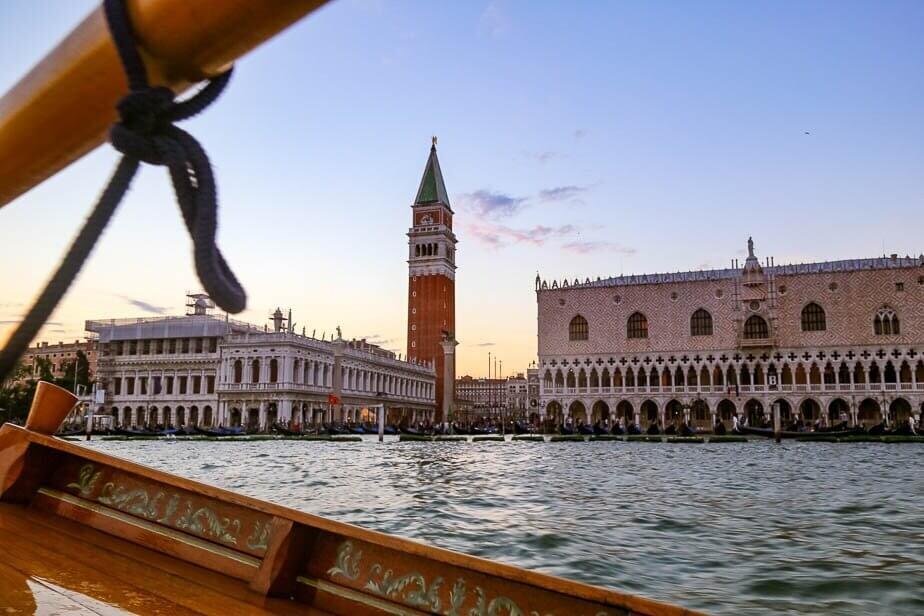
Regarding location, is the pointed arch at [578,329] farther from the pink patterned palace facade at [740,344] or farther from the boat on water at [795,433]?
the boat on water at [795,433]

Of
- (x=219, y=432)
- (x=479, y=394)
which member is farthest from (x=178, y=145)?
(x=479, y=394)

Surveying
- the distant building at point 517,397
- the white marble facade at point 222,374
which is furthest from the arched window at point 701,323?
the distant building at point 517,397

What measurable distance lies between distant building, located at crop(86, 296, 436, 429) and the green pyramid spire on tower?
18481 mm

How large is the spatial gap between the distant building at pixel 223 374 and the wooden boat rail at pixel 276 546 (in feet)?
140

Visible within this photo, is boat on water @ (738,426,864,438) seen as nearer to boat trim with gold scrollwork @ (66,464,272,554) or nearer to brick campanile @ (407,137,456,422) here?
boat trim with gold scrollwork @ (66,464,272,554)

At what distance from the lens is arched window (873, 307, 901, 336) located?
37709 millimetres

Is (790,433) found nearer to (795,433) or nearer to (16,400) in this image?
(795,433)

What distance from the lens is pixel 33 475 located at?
12.1ft

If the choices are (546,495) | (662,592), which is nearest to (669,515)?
(546,495)

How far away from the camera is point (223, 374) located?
1881 inches

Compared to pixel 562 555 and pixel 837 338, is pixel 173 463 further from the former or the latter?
pixel 837 338

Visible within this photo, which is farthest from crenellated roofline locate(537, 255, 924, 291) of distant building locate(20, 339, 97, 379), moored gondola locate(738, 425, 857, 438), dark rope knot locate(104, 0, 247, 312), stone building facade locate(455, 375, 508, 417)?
stone building facade locate(455, 375, 508, 417)

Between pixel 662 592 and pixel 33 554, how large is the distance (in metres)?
3.57

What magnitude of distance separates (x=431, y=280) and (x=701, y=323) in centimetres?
2740
